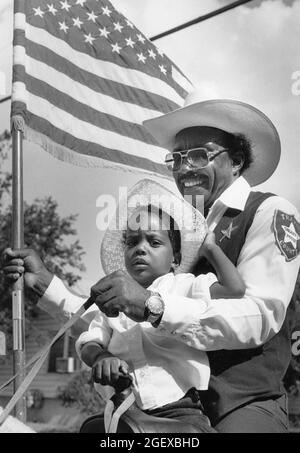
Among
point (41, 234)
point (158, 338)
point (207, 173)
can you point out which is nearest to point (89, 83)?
point (207, 173)

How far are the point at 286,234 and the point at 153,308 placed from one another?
1.53 feet

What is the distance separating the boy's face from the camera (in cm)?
212

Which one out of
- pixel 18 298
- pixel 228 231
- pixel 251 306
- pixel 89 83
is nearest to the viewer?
pixel 251 306

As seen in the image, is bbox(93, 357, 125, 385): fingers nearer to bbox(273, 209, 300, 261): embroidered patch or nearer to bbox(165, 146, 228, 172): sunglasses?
bbox(273, 209, 300, 261): embroidered patch

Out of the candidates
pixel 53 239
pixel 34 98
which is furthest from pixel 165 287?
pixel 53 239

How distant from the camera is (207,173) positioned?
2336 mm

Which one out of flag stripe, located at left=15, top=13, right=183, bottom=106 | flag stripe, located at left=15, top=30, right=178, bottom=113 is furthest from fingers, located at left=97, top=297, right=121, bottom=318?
flag stripe, located at left=15, top=13, right=183, bottom=106

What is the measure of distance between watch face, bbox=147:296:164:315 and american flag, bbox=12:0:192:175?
1477 millimetres

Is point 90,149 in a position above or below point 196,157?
above

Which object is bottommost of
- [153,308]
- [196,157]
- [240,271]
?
[153,308]

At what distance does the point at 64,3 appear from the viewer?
370cm

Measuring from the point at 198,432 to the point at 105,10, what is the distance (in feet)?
8.34

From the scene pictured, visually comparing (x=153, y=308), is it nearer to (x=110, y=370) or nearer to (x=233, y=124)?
(x=110, y=370)

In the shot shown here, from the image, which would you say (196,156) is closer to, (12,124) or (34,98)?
(12,124)
